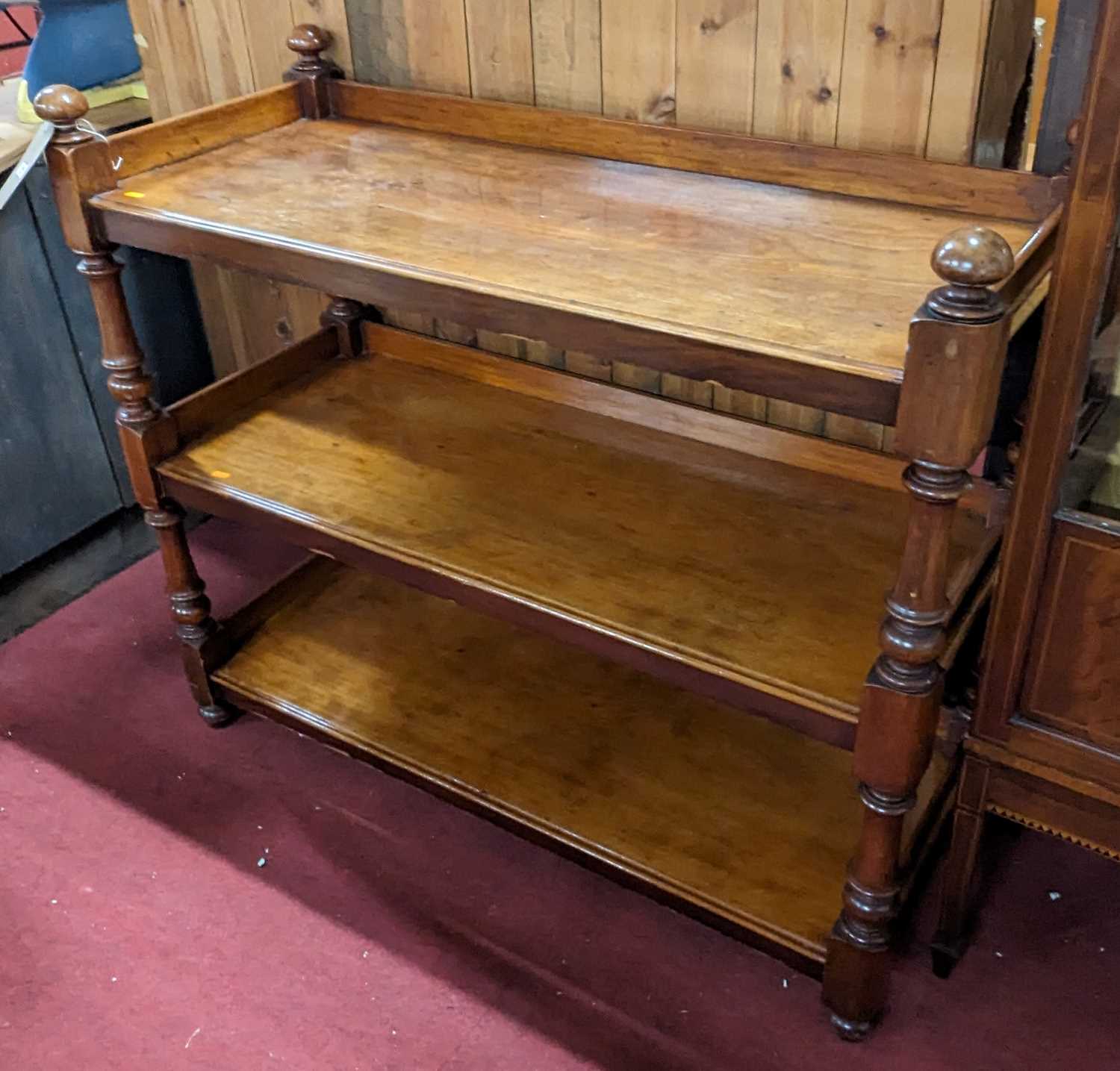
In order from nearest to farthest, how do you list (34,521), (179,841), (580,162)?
(580,162)
(179,841)
(34,521)

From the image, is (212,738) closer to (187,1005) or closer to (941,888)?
(187,1005)

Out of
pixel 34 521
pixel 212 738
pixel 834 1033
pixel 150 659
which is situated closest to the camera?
pixel 834 1033

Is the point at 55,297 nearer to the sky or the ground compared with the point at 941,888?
nearer to the sky

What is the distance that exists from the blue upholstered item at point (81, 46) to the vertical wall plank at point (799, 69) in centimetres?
135

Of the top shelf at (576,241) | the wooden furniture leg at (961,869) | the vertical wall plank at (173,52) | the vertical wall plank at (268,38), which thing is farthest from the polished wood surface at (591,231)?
the wooden furniture leg at (961,869)

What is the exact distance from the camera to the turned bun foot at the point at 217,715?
2078 mm

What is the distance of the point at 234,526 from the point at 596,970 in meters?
1.39

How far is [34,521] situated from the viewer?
244cm

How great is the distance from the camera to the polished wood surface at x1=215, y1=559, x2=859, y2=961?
1.65 meters

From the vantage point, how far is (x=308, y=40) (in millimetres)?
1919

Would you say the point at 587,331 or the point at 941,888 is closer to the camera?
the point at 587,331

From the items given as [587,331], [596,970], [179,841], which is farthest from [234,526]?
[587,331]

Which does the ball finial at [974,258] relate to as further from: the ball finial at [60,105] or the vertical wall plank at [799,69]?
the ball finial at [60,105]

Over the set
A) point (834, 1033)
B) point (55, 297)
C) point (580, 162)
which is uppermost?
point (580, 162)
